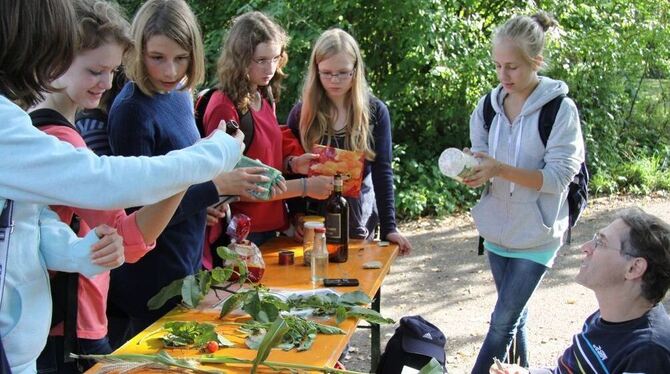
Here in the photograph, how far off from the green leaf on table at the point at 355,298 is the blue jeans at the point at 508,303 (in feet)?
3.68

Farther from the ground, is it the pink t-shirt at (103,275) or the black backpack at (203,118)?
the black backpack at (203,118)

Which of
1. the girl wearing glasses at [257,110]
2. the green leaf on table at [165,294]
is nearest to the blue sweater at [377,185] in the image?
the girl wearing glasses at [257,110]

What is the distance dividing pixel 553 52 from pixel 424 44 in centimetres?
182

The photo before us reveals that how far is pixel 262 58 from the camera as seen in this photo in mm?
3850

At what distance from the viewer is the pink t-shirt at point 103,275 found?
2.43 meters

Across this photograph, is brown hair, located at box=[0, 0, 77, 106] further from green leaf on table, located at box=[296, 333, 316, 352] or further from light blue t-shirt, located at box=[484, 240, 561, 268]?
light blue t-shirt, located at box=[484, 240, 561, 268]

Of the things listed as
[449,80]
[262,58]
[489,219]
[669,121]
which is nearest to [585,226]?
[449,80]

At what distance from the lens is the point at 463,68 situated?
806 centimetres

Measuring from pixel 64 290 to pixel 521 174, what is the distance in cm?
221

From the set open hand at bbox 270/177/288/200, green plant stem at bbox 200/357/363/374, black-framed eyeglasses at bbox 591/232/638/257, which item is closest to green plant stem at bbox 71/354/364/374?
green plant stem at bbox 200/357/363/374

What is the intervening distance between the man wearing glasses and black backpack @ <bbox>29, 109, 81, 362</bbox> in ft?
5.43

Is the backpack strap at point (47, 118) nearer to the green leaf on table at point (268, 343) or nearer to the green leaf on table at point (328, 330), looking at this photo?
the green leaf on table at point (268, 343)

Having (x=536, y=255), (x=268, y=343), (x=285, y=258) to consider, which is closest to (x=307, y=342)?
(x=268, y=343)

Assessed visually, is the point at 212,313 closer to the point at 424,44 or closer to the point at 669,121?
the point at 424,44
